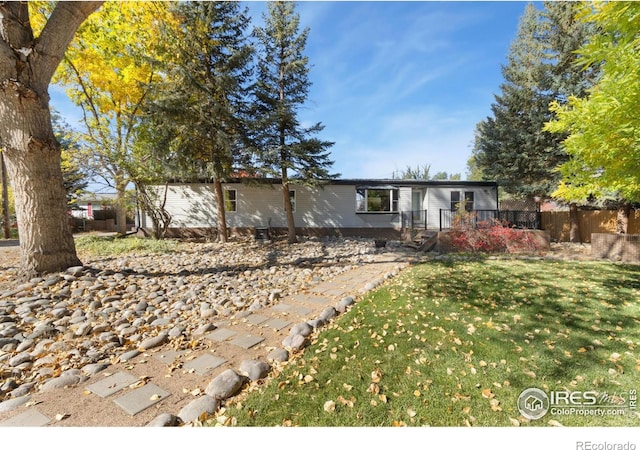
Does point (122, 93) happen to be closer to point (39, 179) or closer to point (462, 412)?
point (39, 179)

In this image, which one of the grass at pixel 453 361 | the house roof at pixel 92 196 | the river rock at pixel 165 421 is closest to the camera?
the river rock at pixel 165 421

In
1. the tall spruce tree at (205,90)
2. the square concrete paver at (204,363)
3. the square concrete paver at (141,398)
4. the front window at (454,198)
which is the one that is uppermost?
the tall spruce tree at (205,90)

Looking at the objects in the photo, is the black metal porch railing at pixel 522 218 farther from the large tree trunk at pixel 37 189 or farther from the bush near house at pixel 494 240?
the large tree trunk at pixel 37 189

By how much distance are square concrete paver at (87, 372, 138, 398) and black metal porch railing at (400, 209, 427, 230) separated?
12.1 metres

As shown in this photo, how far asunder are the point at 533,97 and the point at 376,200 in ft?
29.3

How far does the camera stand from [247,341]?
3012mm

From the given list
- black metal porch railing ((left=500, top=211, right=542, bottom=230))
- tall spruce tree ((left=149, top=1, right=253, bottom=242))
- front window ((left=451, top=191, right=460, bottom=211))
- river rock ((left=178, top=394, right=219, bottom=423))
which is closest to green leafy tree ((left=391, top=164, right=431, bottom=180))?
front window ((left=451, top=191, right=460, bottom=211))

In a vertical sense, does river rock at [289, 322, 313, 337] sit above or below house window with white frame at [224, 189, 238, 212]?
below

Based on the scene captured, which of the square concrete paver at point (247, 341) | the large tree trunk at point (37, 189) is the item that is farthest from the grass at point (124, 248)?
the square concrete paver at point (247, 341)

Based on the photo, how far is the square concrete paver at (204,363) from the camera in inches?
97.3

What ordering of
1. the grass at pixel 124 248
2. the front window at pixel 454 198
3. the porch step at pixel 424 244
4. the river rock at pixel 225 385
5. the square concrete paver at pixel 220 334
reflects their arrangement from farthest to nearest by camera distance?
the front window at pixel 454 198
the porch step at pixel 424 244
the grass at pixel 124 248
the square concrete paver at pixel 220 334
the river rock at pixel 225 385

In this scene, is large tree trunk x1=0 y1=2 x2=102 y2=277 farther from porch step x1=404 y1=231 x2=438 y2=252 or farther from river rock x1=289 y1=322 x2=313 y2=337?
porch step x1=404 y1=231 x2=438 y2=252

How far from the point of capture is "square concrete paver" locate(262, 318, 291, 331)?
3.39 meters

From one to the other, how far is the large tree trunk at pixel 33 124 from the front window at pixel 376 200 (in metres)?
11.8
